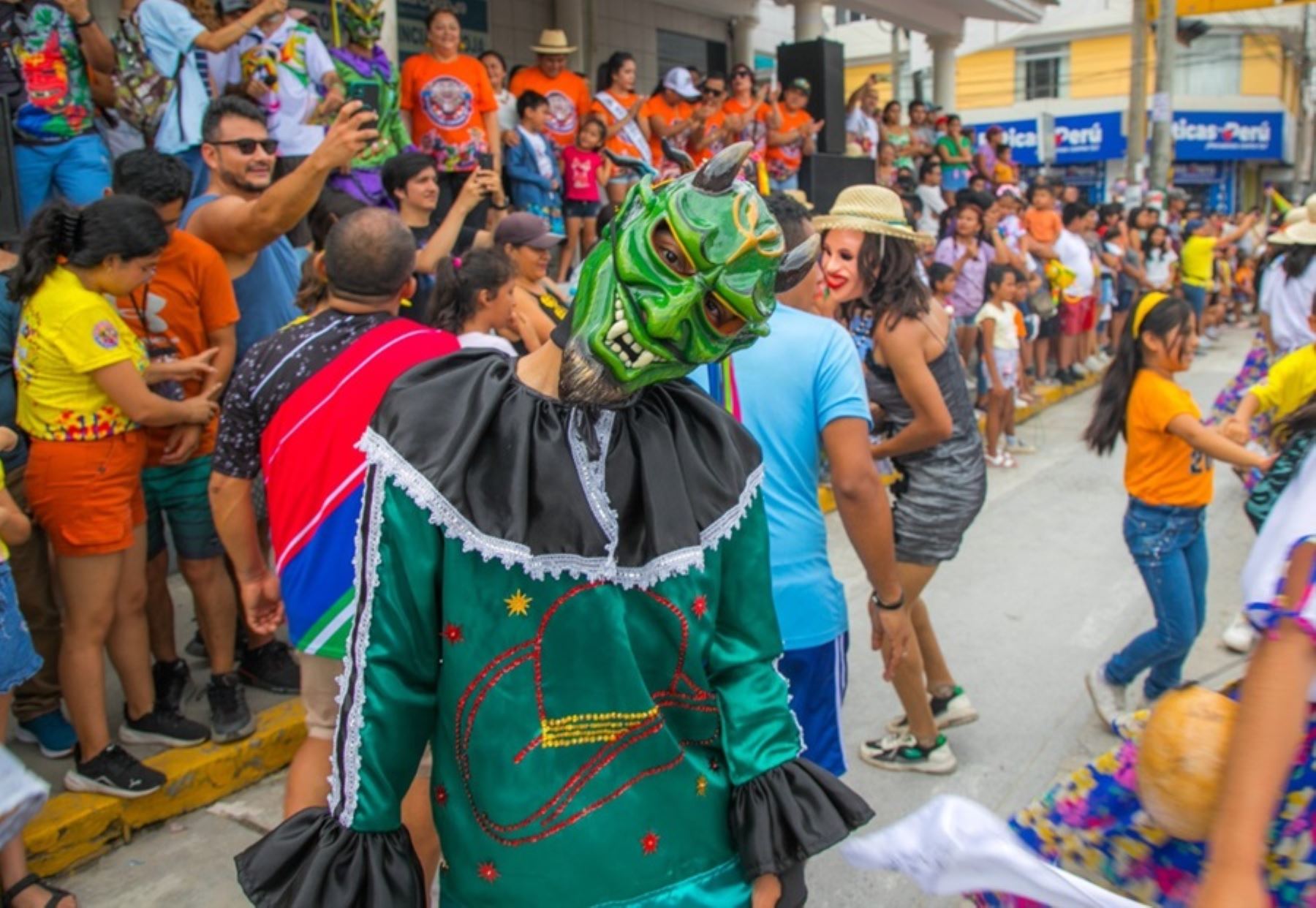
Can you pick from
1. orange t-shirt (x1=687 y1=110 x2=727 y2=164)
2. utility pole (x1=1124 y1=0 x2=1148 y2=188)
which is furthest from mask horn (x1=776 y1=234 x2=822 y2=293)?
utility pole (x1=1124 y1=0 x2=1148 y2=188)

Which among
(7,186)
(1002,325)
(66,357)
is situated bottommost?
(1002,325)

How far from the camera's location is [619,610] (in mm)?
1770

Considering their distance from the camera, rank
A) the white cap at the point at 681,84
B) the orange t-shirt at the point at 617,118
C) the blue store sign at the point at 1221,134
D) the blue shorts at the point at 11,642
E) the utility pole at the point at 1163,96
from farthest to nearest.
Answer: the blue store sign at the point at 1221,134 < the utility pole at the point at 1163,96 < the white cap at the point at 681,84 < the orange t-shirt at the point at 617,118 < the blue shorts at the point at 11,642

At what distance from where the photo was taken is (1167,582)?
4.32 meters

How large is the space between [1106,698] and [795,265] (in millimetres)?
3321

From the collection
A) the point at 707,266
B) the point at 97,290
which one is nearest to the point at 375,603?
the point at 707,266

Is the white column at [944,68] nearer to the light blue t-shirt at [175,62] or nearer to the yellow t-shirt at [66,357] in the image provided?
the light blue t-shirt at [175,62]

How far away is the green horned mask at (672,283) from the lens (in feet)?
5.71

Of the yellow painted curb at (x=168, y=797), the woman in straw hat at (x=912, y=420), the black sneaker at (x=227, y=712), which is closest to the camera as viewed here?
the yellow painted curb at (x=168, y=797)

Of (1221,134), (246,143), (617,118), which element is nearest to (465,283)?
(246,143)

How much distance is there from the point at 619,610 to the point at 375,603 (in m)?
0.37

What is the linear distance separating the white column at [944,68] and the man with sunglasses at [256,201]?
1467 cm

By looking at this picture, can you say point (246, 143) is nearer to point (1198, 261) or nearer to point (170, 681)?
point (170, 681)

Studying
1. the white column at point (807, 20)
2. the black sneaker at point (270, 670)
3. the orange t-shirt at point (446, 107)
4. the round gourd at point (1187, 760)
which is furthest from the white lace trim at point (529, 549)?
the white column at point (807, 20)
